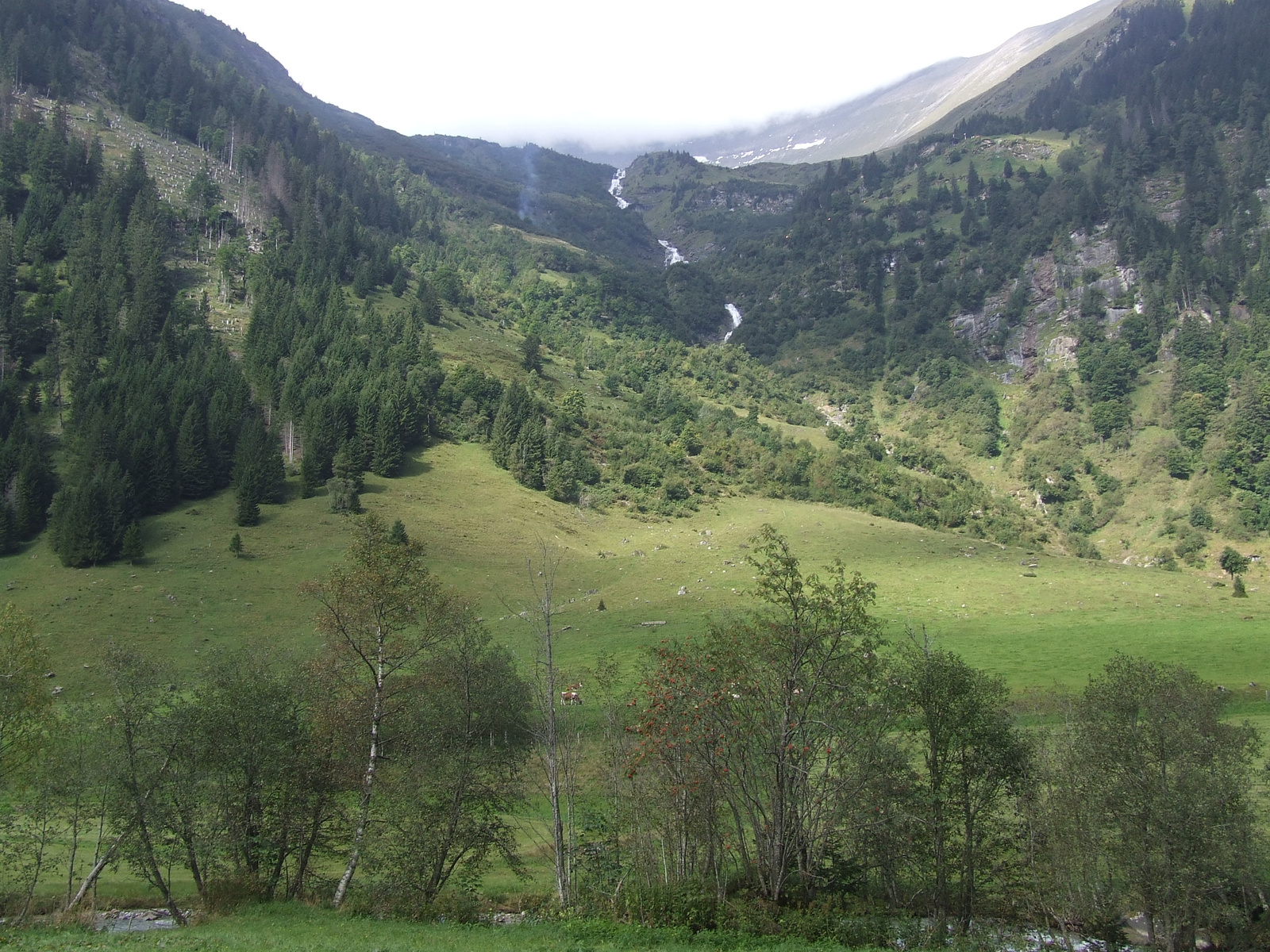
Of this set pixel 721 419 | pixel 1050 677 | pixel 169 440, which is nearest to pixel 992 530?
pixel 721 419

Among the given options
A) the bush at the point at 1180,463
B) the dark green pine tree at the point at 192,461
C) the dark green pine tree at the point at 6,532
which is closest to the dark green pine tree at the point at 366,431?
the dark green pine tree at the point at 192,461

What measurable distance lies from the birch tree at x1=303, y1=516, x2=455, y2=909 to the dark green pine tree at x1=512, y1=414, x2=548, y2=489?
8689 centimetres

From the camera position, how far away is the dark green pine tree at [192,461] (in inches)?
3794

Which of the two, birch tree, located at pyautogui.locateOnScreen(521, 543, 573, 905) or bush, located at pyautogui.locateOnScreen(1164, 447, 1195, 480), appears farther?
bush, located at pyautogui.locateOnScreen(1164, 447, 1195, 480)

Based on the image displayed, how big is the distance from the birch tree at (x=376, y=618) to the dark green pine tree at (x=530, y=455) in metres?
86.9

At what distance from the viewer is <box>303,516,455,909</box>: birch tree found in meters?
29.4

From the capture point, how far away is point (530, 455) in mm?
119750

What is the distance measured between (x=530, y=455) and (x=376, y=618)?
90.5m

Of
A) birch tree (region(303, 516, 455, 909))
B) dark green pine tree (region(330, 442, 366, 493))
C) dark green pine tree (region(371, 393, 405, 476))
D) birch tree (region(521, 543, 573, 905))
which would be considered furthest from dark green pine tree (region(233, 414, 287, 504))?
birch tree (region(521, 543, 573, 905))

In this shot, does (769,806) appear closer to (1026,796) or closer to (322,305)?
(1026,796)

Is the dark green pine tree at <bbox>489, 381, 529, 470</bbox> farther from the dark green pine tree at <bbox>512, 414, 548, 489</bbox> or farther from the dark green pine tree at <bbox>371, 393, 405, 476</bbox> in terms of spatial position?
the dark green pine tree at <bbox>371, 393, 405, 476</bbox>

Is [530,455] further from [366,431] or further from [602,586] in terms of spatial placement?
[602,586]

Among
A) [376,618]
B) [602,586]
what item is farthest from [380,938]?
[602,586]

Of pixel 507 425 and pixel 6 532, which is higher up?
pixel 507 425
